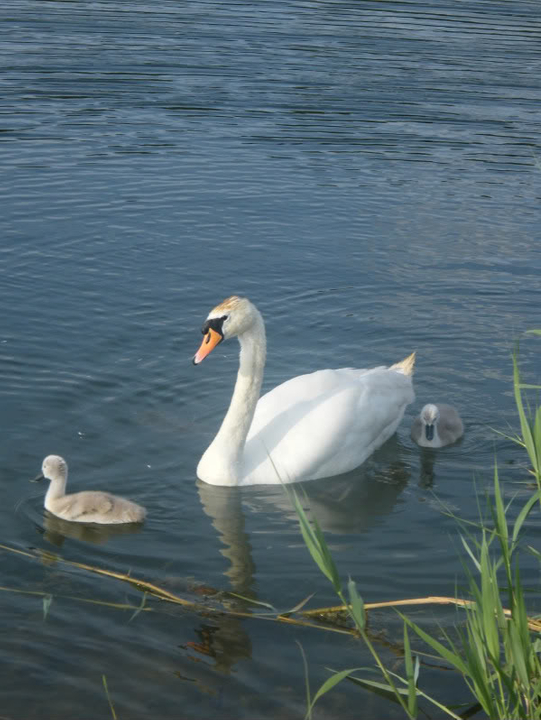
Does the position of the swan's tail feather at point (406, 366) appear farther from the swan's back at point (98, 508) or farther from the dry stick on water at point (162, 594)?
the dry stick on water at point (162, 594)

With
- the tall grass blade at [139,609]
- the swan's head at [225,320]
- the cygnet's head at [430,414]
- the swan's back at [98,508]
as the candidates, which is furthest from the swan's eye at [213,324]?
the tall grass blade at [139,609]

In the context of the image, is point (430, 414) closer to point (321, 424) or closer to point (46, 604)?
point (321, 424)

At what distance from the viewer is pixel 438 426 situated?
8367 mm

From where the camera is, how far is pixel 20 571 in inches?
254

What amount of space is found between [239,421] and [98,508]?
1285mm

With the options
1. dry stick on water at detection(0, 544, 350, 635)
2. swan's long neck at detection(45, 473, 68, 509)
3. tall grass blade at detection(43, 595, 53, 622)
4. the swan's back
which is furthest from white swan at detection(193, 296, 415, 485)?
tall grass blade at detection(43, 595, 53, 622)

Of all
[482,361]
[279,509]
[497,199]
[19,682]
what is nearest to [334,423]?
[279,509]

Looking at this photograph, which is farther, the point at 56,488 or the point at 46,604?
the point at 56,488

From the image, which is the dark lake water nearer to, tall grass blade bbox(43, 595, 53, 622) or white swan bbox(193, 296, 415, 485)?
tall grass blade bbox(43, 595, 53, 622)

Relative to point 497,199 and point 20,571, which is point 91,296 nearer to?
point 20,571

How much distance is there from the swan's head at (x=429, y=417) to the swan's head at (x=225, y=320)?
4.94 ft

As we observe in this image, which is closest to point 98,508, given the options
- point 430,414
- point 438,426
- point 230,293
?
point 430,414

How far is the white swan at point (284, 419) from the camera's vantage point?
771cm

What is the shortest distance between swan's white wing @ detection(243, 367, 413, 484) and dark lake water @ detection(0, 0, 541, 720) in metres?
0.18
